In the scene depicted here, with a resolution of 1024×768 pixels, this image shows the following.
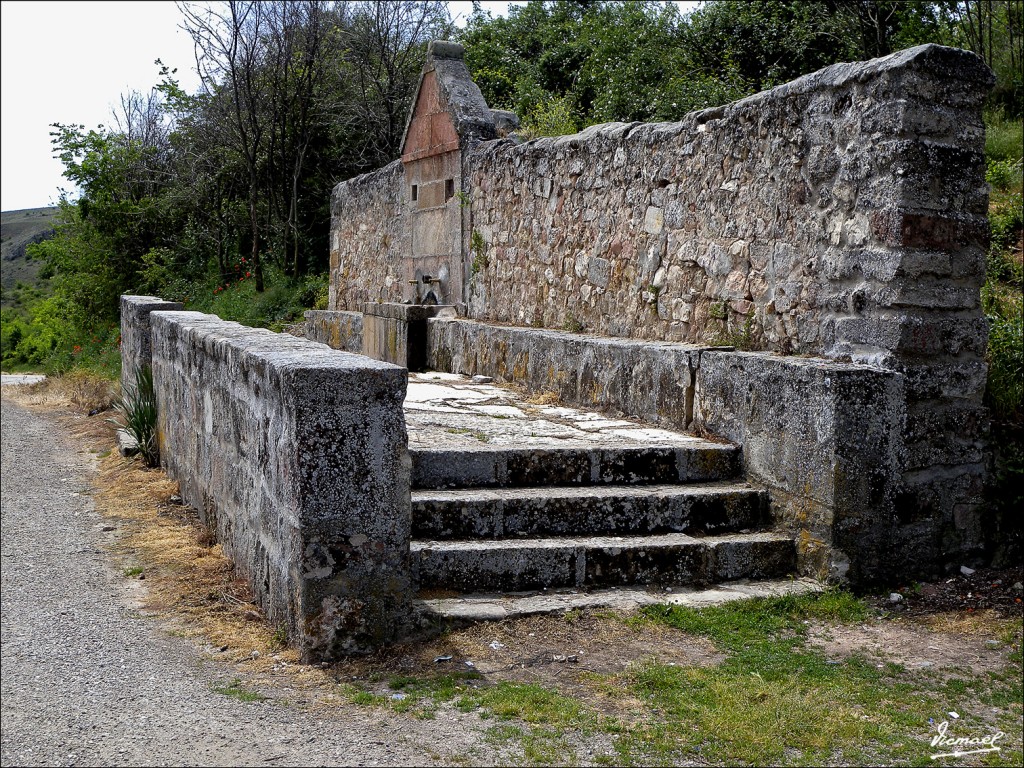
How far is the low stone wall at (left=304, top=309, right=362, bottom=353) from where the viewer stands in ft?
35.7

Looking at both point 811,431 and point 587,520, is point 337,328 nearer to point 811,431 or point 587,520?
point 587,520

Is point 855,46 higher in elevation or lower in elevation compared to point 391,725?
higher

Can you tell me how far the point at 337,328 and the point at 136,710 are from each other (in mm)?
8485

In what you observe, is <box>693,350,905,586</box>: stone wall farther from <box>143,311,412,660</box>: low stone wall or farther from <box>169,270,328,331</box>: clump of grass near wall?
<box>169,270,328,331</box>: clump of grass near wall

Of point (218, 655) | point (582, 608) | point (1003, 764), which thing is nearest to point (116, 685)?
point (218, 655)

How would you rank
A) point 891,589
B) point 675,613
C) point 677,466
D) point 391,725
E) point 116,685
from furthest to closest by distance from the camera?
1. point 677,466
2. point 891,589
3. point 675,613
4. point 116,685
5. point 391,725

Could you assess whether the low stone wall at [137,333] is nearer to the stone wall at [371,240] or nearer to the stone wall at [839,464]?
the stone wall at [371,240]

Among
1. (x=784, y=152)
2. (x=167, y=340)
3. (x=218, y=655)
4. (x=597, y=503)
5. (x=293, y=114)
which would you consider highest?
(x=293, y=114)

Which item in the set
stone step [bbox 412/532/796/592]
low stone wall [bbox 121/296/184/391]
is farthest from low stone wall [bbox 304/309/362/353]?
stone step [bbox 412/532/796/592]

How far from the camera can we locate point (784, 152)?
5211 mm

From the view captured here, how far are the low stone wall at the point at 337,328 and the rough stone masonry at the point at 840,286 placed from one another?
4.60 meters

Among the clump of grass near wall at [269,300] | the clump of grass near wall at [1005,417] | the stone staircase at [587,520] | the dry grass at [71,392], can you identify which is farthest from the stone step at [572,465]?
the clump of grass near wall at [269,300]

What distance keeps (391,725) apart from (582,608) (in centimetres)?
121

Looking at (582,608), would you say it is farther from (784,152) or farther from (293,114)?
(293,114)
